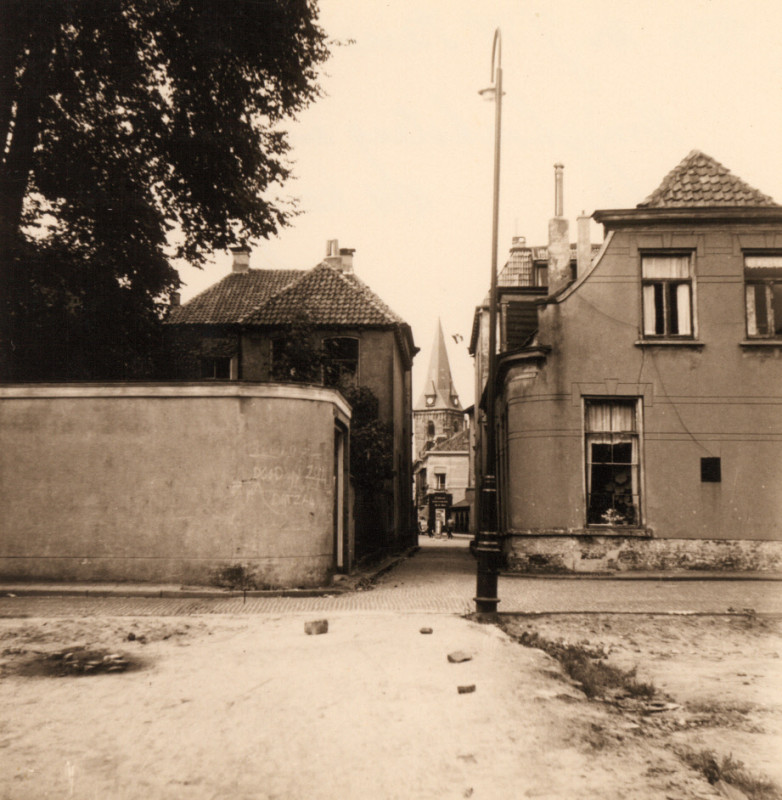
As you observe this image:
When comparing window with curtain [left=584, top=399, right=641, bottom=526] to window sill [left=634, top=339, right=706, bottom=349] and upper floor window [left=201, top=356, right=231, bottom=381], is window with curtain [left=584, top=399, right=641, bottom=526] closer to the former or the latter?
window sill [left=634, top=339, right=706, bottom=349]

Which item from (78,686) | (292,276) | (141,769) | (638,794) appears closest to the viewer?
(638,794)

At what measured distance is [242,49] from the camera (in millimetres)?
17047

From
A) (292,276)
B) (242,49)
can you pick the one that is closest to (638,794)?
(242,49)

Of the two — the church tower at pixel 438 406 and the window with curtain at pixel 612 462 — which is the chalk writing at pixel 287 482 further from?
the church tower at pixel 438 406

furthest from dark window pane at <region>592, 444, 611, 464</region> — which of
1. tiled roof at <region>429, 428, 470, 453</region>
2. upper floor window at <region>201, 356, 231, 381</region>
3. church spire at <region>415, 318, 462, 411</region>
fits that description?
church spire at <region>415, 318, 462, 411</region>

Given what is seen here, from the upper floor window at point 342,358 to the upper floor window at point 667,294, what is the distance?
37.7ft

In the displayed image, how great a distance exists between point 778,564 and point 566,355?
5.50m

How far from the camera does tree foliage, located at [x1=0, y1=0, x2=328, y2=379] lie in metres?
15.9

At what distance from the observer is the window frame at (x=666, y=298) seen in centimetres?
1698

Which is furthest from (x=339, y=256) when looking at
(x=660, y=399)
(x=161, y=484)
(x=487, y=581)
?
(x=487, y=581)

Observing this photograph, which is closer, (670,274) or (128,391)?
(128,391)

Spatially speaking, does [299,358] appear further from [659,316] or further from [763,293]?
[763,293]

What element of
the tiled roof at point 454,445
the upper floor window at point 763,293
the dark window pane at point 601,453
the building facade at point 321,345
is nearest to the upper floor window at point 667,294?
the upper floor window at point 763,293

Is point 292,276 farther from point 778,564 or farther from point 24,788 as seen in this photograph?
point 24,788
